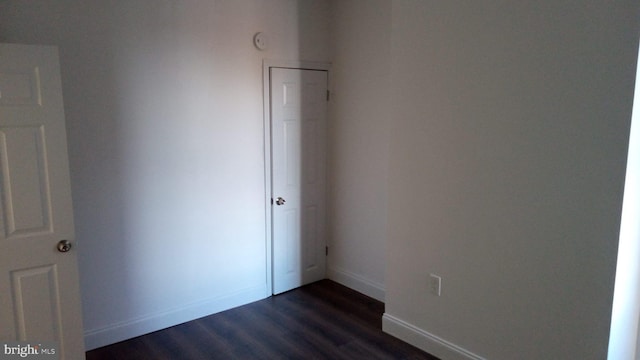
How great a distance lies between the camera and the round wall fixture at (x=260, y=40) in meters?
3.66

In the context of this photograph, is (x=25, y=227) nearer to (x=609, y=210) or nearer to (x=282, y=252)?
(x=282, y=252)

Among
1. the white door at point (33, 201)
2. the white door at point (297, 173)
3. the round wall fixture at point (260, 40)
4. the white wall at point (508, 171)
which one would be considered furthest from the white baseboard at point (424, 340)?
the round wall fixture at point (260, 40)

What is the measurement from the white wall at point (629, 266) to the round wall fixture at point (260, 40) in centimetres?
261

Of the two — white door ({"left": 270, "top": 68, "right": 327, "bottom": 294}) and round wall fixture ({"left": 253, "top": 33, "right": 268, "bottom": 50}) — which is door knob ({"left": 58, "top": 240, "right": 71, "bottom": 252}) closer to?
white door ({"left": 270, "top": 68, "right": 327, "bottom": 294})

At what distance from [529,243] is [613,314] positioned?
0.50m

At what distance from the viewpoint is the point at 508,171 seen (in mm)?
2543

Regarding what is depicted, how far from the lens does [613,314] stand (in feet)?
7.21

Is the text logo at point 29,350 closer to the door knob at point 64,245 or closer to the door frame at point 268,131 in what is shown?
the door knob at point 64,245

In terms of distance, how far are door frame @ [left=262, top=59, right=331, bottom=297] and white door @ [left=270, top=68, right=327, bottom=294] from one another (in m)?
0.03

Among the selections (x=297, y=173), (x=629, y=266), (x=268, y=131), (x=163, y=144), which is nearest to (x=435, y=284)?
(x=629, y=266)

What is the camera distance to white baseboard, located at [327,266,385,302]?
13.1ft

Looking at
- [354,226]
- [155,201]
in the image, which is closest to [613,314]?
[354,226]

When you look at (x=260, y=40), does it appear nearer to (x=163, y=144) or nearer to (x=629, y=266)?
(x=163, y=144)

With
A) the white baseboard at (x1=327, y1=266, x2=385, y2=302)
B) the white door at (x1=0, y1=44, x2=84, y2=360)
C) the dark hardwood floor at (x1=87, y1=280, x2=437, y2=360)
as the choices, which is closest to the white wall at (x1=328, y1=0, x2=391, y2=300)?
the white baseboard at (x1=327, y1=266, x2=385, y2=302)
